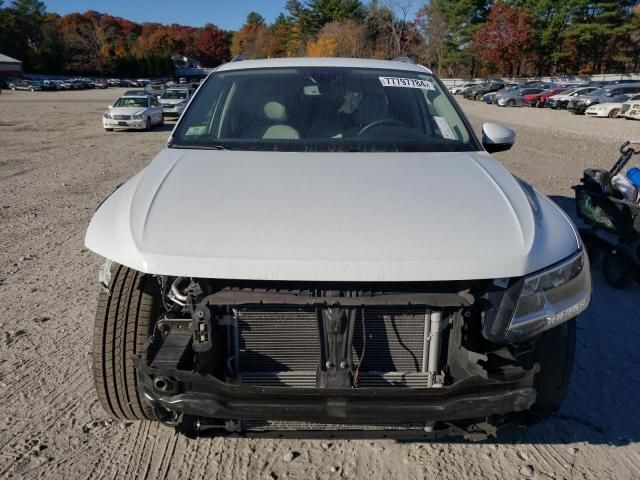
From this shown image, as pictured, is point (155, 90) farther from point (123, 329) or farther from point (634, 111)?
point (123, 329)

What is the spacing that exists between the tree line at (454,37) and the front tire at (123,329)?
155 feet

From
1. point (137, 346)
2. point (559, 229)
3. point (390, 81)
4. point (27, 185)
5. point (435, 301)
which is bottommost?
point (27, 185)

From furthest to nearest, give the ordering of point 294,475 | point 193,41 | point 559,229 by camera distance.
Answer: point 193,41 < point 294,475 < point 559,229

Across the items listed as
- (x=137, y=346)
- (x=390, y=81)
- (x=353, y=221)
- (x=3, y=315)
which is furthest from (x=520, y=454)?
(x=3, y=315)

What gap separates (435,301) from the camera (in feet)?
6.51

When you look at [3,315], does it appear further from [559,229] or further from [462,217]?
[559,229]

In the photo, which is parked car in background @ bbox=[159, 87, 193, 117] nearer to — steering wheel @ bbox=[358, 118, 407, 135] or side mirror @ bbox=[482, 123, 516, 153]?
steering wheel @ bbox=[358, 118, 407, 135]

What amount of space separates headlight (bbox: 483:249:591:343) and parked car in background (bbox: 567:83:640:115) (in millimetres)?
30289

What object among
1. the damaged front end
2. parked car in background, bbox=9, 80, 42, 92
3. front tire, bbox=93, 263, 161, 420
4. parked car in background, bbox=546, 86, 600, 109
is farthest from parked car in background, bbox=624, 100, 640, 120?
parked car in background, bbox=9, 80, 42, 92

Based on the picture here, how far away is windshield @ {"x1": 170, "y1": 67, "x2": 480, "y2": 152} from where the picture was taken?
119 inches

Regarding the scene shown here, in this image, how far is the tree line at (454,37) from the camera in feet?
205

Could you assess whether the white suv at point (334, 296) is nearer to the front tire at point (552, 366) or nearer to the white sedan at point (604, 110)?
the front tire at point (552, 366)

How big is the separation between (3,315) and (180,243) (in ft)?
8.92

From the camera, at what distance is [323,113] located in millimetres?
3291
